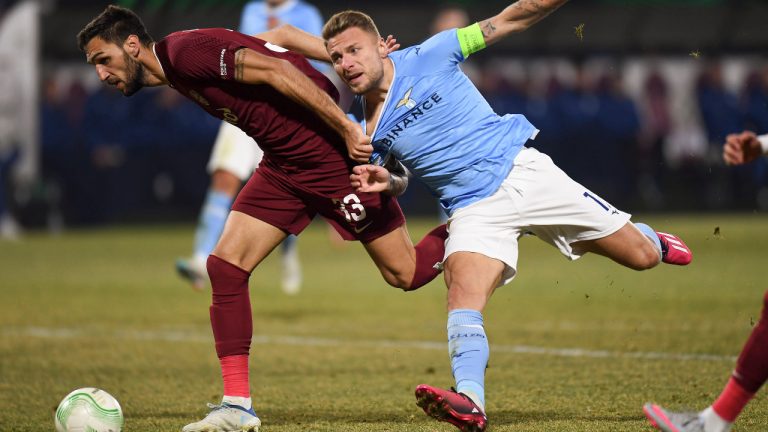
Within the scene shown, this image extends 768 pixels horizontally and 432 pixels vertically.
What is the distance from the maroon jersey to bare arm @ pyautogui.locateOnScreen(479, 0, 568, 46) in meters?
0.88

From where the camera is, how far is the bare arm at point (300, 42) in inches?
249

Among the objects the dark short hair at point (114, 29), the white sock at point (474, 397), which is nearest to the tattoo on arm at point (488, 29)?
the dark short hair at point (114, 29)

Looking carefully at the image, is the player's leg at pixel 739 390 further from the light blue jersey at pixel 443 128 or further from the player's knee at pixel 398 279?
the player's knee at pixel 398 279

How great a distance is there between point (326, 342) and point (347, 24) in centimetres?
363

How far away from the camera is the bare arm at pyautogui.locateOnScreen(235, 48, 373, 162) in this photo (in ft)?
18.3

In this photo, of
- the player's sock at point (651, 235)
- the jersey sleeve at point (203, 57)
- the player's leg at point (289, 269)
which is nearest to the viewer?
the jersey sleeve at point (203, 57)

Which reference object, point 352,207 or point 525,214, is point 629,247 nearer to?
point 525,214

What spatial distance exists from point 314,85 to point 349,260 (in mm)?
10014

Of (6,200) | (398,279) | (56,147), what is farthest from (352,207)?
(56,147)

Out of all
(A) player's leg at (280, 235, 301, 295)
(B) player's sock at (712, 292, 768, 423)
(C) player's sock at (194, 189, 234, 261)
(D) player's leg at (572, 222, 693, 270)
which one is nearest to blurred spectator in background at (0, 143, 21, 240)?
(A) player's leg at (280, 235, 301, 295)

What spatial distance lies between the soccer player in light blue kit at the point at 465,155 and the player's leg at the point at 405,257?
436mm

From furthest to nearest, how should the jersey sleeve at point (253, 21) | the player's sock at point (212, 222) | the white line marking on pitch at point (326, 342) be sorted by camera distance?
the jersey sleeve at point (253, 21) → the player's sock at point (212, 222) → the white line marking on pitch at point (326, 342)

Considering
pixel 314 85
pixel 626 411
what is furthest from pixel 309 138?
pixel 626 411

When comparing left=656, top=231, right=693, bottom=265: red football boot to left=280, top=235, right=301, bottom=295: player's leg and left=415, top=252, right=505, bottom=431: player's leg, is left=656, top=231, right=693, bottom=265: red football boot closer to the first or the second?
left=415, top=252, right=505, bottom=431: player's leg
